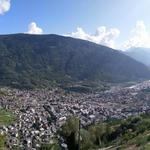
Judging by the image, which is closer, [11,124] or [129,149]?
[129,149]

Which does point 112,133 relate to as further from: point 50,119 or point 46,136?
point 50,119

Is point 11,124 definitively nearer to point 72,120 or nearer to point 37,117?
point 37,117

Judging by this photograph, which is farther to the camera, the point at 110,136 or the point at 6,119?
the point at 6,119

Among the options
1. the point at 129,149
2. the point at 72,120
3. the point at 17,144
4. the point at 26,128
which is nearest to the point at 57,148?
the point at 17,144

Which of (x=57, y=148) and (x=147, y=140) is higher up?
(x=147, y=140)

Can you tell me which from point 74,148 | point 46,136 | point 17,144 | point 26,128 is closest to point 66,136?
point 74,148

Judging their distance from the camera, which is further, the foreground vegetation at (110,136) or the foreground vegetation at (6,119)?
the foreground vegetation at (6,119)

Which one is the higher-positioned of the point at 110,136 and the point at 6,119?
the point at 6,119

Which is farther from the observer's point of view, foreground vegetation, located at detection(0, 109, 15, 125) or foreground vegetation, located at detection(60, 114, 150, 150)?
foreground vegetation, located at detection(0, 109, 15, 125)

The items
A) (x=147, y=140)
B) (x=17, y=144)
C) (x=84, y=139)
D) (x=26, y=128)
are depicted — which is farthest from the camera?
(x=26, y=128)

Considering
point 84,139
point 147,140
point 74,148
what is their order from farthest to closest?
point 84,139 → point 74,148 → point 147,140
